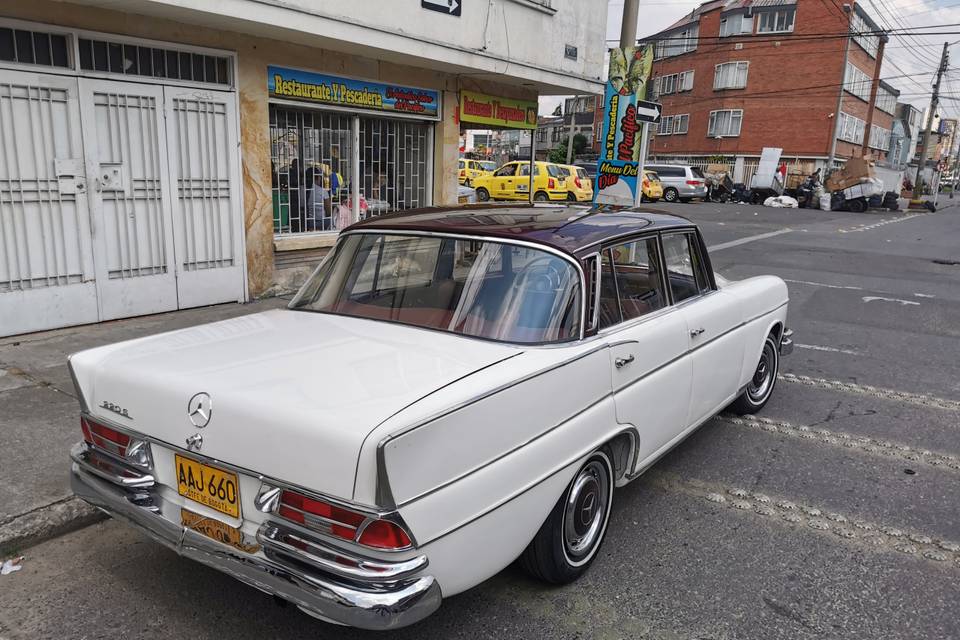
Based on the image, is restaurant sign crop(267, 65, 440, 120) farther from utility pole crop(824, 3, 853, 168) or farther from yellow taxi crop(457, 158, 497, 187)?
utility pole crop(824, 3, 853, 168)

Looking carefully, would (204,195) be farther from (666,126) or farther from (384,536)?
(666,126)

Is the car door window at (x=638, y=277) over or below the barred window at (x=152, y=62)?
below

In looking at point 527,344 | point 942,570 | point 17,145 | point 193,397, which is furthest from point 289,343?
point 17,145

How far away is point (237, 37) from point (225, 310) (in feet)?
9.66

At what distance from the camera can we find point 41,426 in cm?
426

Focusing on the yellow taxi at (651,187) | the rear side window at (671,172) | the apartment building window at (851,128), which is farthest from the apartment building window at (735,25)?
the yellow taxi at (651,187)

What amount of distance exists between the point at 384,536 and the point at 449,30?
26.7 ft

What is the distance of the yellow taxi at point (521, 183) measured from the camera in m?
23.5

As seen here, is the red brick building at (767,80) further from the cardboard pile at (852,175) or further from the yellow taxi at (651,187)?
the yellow taxi at (651,187)


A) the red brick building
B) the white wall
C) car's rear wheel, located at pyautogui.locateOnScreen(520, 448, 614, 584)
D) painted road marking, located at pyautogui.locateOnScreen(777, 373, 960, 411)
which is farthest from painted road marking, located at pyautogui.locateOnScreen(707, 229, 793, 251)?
the red brick building

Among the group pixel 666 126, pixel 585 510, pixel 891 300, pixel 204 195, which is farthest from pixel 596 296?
pixel 666 126

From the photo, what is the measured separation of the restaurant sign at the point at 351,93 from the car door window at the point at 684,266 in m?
5.53

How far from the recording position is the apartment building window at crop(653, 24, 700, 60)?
1628 inches

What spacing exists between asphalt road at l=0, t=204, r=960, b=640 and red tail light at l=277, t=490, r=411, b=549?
741mm
